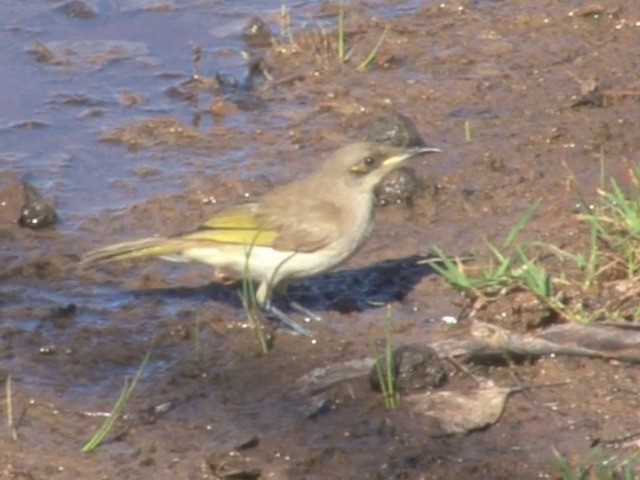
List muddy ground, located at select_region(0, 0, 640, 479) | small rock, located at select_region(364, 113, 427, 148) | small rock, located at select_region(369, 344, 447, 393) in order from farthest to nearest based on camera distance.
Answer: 1. small rock, located at select_region(364, 113, 427, 148)
2. small rock, located at select_region(369, 344, 447, 393)
3. muddy ground, located at select_region(0, 0, 640, 479)

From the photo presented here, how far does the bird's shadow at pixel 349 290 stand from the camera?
29.2 ft

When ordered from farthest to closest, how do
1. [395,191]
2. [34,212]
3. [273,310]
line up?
[395,191] → [34,212] → [273,310]

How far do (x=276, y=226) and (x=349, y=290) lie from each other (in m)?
0.51

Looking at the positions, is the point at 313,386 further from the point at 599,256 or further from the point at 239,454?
the point at 599,256

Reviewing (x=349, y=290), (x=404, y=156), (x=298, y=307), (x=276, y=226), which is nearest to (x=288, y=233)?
(x=276, y=226)

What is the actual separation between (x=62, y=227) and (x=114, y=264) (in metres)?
0.58

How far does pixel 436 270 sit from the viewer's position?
8898 mm

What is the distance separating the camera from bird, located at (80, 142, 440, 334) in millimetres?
8734

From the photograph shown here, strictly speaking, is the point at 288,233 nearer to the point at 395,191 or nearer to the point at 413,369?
the point at 395,191

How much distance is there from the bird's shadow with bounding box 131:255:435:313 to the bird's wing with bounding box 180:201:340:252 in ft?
1.10

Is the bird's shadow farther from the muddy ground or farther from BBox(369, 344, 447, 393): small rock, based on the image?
BBox(369, 344, 447, 393): small rock

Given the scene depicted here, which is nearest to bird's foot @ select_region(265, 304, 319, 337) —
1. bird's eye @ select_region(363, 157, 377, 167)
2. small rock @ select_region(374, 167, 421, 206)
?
bird's eye @ select_region(363, 157, 377, 167)

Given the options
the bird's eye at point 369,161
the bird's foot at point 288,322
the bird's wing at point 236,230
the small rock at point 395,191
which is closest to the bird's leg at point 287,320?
the bird's foot at point 288,322

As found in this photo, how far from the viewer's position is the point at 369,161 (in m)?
9.12
